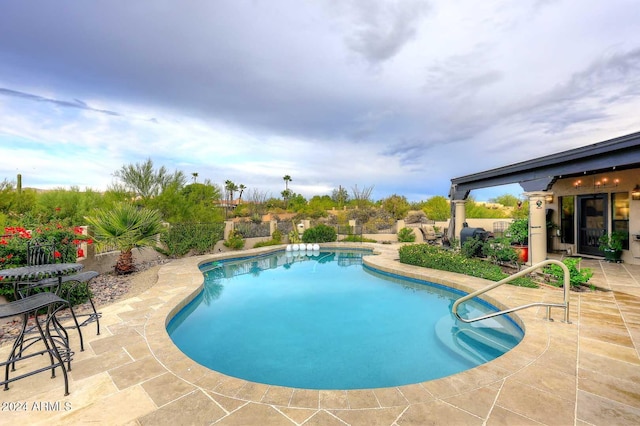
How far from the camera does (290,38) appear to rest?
28.9 feet

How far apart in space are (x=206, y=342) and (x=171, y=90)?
8.70 metres

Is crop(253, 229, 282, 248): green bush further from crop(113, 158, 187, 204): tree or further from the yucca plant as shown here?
crop(113, 158, 187, 204): tree

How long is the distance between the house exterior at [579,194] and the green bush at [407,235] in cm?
382

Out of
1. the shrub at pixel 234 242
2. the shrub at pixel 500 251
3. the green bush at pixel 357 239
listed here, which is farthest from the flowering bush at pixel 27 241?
the green bush at pixel 357 239

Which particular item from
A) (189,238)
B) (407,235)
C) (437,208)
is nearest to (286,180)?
(437,208)

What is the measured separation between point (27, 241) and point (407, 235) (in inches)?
544

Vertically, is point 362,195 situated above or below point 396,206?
above

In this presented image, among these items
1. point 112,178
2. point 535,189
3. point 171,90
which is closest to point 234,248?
point 171,90

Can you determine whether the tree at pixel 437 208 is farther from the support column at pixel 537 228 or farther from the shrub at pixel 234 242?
the shrub at pixel 234 242

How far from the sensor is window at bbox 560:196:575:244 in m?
9.40

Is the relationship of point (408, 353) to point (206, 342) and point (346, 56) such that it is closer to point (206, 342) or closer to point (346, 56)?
point (206, 342)

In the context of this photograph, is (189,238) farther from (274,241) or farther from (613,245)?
(613,245)

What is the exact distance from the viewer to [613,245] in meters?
7.72

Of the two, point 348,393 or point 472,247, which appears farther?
point 472,247
